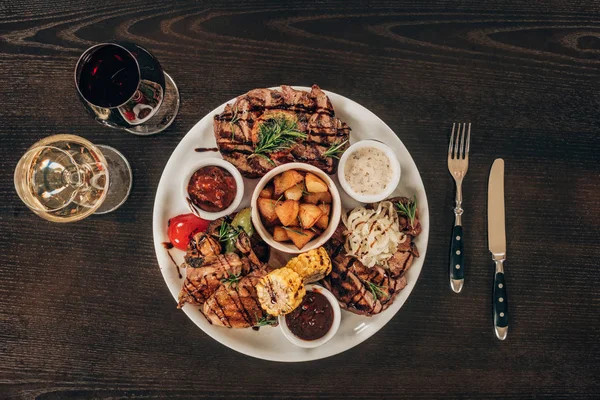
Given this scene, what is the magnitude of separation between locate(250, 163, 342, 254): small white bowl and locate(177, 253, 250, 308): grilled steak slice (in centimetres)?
20

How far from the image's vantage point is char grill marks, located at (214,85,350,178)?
2.53 meters

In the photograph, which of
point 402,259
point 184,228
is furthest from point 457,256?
point 184,228

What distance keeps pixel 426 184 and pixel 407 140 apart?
0.29 meters

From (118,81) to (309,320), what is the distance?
5.10 feet

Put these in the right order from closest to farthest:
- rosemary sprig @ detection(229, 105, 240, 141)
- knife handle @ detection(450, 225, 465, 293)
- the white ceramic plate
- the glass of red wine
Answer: the glass of red wine < rosemary sprig @ detection(229, 105, 240, 141) < the white ceramic plate < knife handle @ detection(450, 225, 465, 293)

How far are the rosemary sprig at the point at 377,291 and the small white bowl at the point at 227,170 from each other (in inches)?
33.0

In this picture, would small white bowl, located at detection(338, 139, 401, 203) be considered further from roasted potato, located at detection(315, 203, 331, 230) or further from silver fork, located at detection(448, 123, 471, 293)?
silver fork, located at detection(448, 123, 471, 293)

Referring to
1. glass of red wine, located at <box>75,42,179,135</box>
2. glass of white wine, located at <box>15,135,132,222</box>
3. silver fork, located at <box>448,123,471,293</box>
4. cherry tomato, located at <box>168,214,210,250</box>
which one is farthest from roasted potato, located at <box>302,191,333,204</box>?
glass of white wine, located at <box>15,135,132,222</box>

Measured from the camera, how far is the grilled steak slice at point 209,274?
8.10ft

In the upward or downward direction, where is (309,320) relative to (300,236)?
downward

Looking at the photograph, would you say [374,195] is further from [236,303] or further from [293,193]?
[236,303]

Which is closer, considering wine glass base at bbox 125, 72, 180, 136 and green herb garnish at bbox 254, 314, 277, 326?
green herb garnish at bbox 254, 314, 277, 326

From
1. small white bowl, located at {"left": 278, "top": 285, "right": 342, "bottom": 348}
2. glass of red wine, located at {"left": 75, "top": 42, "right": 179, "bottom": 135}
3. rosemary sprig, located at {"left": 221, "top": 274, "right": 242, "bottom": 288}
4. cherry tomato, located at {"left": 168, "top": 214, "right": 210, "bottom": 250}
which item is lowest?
small white bowl, located at {"left": 278, "top": 285, "right": 342, "bottom": 348}

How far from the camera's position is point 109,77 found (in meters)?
2.38
